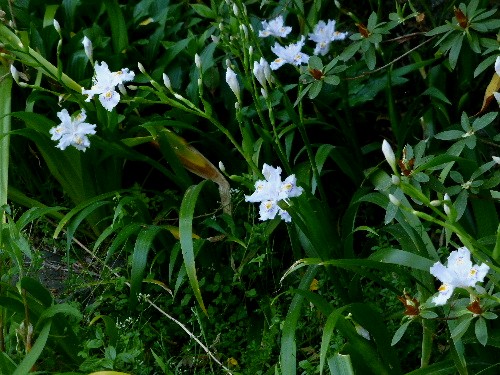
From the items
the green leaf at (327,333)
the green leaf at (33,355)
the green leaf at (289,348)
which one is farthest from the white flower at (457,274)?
the green leaf at (33,355)

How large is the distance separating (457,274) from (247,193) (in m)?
1.27

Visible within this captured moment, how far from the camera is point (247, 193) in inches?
113

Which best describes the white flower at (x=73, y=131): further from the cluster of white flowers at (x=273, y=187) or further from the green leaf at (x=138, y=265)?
the cluster of white flowers at (x=273, y=187)

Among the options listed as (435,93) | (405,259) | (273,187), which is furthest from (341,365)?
(435,93)

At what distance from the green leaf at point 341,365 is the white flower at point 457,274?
12.5 inches

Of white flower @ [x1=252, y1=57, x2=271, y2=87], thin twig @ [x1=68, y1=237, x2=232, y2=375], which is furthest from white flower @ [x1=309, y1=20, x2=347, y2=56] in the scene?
thin twig @ [x1=68, y1=237, x2=232, y2=375]

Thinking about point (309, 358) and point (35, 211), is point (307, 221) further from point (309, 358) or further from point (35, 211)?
point (35, 211)

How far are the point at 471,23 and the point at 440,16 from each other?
701mm

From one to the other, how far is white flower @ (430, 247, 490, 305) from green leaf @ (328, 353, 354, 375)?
1.04 ft

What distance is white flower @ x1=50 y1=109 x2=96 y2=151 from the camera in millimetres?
2650

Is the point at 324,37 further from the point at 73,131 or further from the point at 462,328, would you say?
the point at 462,328

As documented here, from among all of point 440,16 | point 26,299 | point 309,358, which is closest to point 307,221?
point 309,358

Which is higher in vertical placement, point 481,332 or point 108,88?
point 108,88

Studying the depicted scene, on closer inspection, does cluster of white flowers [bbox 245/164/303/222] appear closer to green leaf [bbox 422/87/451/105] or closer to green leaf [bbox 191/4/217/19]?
green leaf [bbox 422/87/451/105]
